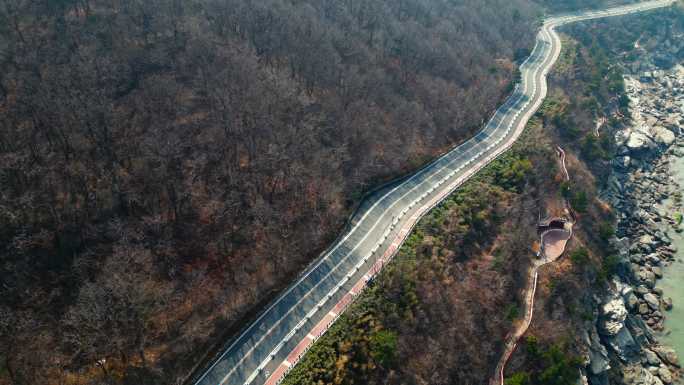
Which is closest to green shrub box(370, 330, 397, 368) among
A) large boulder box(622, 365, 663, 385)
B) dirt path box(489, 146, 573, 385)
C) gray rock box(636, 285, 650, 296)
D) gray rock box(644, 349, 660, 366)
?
dirt path box(489, 146, 573, 385)

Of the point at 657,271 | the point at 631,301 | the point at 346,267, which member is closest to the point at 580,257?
the point at 631,301

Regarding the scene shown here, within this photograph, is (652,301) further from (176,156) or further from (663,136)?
(176,156)

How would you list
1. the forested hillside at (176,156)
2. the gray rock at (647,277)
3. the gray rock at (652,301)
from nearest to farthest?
the forested hillside at (176,156) → the gray rock at (652,301) → the gray rock at (647,277)

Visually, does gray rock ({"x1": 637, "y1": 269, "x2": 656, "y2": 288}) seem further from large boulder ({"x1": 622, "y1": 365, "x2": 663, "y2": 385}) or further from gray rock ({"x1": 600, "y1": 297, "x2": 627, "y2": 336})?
large boulder ({"x1": 622, "y1": 365, "x2": 663, "y2": 385})

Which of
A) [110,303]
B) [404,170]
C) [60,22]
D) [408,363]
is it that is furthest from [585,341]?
[60,22]

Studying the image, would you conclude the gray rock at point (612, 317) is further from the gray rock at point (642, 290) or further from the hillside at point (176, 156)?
the hillside at point (176, 156)

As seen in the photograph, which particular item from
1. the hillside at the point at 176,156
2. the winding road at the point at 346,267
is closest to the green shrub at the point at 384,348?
the winding road at the point at 346,267

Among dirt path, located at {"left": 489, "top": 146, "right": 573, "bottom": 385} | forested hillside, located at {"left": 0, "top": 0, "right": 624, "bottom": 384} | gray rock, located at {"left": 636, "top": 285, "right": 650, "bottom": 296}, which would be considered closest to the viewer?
forested hillside, located at {"left": 0, "top": 0, "right": 624, "bottom": 384}
